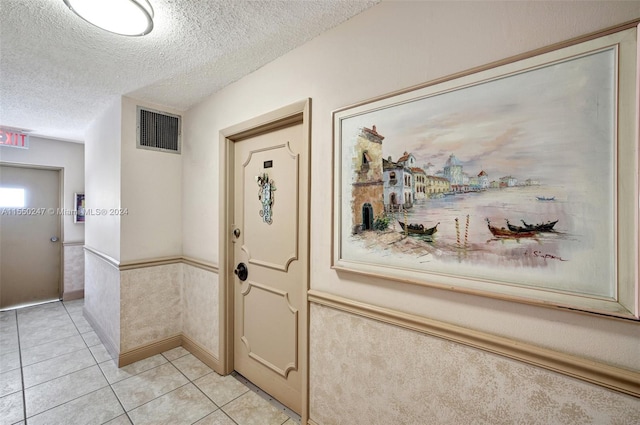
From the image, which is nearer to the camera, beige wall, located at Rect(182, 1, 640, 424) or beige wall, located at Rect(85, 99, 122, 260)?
beige wall, located at Rect(182, 1, 640, 424)

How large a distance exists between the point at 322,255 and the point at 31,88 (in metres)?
2.94

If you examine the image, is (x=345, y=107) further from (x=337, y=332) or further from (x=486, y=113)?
(x=337, y=332)

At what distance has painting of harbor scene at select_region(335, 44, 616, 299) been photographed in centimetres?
84

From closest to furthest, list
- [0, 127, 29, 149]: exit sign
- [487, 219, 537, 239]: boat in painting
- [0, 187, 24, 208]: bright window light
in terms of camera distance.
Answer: [487, 219, 537, 239]: boat in painting
[0, 127, 29, 149]: exit sign
[0, 187, 24, 208]: bright window light

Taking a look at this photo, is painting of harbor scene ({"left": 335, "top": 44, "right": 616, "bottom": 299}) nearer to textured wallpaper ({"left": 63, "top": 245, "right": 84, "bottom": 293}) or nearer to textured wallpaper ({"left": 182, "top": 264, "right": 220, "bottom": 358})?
textured wallpaper ({"left": 182, "top": 264, "right": 220, "bottom": 358})

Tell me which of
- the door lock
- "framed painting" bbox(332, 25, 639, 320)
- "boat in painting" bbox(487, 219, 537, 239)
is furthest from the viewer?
the door lock

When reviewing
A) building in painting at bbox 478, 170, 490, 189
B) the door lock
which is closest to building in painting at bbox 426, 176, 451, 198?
building in painting at bbox 478, 170, 490, 189

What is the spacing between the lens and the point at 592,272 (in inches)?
33.3

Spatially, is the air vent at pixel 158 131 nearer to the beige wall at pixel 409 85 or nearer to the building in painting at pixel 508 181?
the beige wall at pixel 409 85

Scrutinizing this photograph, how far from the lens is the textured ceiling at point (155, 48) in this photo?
4.61 ft

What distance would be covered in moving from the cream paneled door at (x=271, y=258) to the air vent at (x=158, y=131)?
0.91 m

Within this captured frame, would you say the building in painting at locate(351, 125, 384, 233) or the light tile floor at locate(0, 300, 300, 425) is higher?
the building in painting at locate(351, 125, 384, 233)
